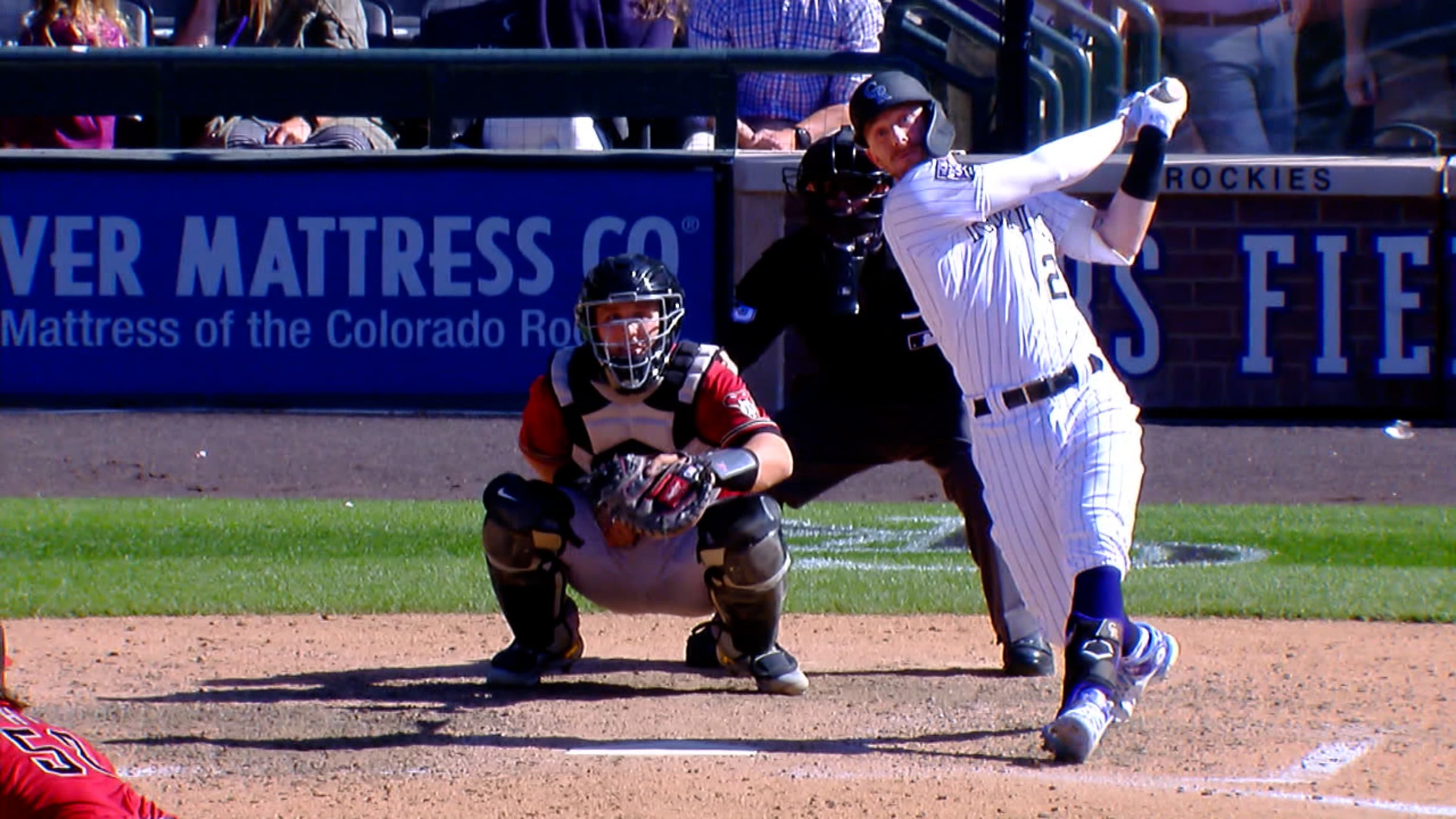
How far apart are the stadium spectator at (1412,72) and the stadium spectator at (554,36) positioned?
3809 mm

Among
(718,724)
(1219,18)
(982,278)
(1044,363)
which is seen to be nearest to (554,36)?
(1219,18)

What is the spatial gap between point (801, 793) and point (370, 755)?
109 centimetres

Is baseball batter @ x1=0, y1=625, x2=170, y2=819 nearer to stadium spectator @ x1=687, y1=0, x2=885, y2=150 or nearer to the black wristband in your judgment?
the black wristband

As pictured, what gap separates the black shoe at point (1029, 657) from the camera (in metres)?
5.52

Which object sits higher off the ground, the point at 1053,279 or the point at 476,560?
the point at 1053,279

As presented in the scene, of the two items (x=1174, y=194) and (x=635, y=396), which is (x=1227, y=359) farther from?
(x=635, y=396)

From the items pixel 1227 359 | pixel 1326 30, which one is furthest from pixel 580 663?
pixel 1326 30

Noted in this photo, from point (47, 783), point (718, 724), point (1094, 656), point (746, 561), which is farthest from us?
point (746, 561)

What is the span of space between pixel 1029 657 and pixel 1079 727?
3.81 feet

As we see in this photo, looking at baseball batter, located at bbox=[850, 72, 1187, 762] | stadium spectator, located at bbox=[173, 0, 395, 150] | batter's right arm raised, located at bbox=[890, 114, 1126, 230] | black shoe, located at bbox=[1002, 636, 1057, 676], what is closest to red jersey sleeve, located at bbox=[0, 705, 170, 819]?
baseball batter, located at bbox=[850, 72, 1187, 762]

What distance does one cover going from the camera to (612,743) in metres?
4.69

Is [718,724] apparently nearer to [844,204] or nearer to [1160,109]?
[844,204]

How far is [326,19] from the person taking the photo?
38.0 feet

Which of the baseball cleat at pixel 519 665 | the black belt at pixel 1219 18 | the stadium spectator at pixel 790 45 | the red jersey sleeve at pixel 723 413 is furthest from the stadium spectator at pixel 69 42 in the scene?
the red jersey sleeve at pixel 723 413
